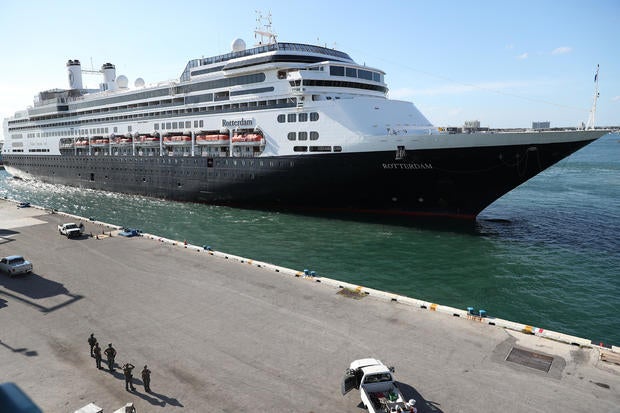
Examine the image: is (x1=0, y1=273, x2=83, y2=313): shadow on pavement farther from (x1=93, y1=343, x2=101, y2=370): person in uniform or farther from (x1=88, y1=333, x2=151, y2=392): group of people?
(x1=93, y1=343, x2=101, y2=370): person in uniform

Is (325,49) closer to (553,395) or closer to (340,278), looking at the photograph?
(340,278)

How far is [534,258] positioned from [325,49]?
1134 inches

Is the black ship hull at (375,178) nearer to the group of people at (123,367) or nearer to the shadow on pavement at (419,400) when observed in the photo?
the shadow on pavement at (419,400)

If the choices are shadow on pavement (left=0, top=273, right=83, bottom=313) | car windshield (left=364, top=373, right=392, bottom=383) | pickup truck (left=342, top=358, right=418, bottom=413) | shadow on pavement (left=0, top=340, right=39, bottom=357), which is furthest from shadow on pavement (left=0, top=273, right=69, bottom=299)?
car windshield (left=364, top=373, right=392, bottom=383)

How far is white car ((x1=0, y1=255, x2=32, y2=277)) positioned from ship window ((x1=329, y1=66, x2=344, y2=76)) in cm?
2750

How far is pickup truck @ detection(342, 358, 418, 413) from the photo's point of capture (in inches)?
380

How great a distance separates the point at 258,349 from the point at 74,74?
7819 cm

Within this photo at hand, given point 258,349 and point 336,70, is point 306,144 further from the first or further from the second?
point 258,349

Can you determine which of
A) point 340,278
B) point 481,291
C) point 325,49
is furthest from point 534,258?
point 325,49

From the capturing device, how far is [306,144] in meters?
34.8

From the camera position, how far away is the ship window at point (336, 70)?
35.6 m

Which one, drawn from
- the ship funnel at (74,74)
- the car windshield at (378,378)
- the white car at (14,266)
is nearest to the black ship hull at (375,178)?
the white car at (14,266)

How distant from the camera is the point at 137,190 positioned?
5250cm

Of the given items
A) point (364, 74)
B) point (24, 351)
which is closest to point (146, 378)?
point (24, 351)
